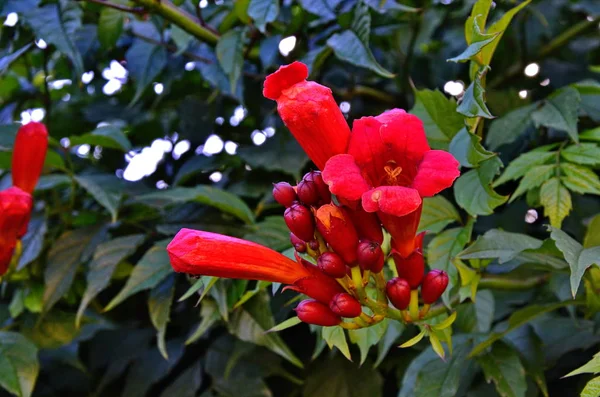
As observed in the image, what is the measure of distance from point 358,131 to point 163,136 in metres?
1.27

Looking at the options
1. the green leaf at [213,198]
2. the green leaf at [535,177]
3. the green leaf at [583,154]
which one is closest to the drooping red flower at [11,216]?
the green leaf at [213,198]

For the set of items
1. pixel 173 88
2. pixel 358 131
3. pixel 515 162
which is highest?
pixel 358 131

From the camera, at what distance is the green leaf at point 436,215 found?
1.21 metres

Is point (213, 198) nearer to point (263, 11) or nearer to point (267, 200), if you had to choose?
point (267, 200)

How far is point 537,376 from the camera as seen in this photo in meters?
1.29

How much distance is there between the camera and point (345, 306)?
935mm

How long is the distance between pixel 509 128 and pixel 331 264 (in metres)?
0.64

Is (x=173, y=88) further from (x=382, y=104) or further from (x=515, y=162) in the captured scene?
(x=515, y=162)

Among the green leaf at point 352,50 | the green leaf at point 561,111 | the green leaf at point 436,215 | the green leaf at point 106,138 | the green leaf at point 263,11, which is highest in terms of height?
the green leaf at point 263,11

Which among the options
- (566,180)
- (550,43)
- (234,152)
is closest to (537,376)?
(566,180)

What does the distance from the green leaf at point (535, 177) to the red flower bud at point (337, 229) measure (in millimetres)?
399

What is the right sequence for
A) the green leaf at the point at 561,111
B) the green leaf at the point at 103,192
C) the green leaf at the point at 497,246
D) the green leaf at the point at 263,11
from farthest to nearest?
the green leaf at the point at 103,192 → the green leaf at the point at 263,11 → the green leaf at the point at 561,111 → the green leaf at the point at 497,246

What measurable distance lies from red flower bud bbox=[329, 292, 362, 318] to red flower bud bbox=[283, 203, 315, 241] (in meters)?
0.10

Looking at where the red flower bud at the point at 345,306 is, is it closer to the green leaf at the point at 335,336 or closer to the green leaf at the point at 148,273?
the green leaf at the point at 335,336
